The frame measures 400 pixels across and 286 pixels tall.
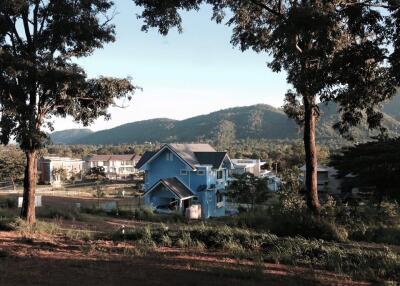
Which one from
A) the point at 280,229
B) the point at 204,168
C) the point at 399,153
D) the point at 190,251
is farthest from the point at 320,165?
the point at 190,251

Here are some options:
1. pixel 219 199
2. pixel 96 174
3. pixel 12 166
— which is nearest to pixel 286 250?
pixel 219 199

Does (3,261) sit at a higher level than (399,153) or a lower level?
lower

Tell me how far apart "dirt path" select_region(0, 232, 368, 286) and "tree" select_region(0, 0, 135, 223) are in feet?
16.2

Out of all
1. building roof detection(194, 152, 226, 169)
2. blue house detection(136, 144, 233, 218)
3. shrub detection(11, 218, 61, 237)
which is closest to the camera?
shrub detection(11, 218, 61, 237)

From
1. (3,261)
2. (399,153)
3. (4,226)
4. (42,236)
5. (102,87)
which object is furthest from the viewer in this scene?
(399,153)

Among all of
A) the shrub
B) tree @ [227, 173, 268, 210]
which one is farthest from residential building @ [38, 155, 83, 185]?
the shrub

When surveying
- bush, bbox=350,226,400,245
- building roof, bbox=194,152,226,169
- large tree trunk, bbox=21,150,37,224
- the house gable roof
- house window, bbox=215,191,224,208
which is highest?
the house gable roof

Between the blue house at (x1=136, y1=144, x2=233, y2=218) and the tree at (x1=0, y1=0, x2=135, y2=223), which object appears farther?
the blue house at (x1=136, y1=144, x2=233, y2=218)

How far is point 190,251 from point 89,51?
950 centimetres

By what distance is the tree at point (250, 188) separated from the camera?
153 ft

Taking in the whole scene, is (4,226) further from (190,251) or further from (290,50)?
(290,50)

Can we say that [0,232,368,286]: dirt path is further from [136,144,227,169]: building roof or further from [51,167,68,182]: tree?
[51,167,68,182]: tree

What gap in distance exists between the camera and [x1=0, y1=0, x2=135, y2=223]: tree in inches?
600

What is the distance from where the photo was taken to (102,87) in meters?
17.3
